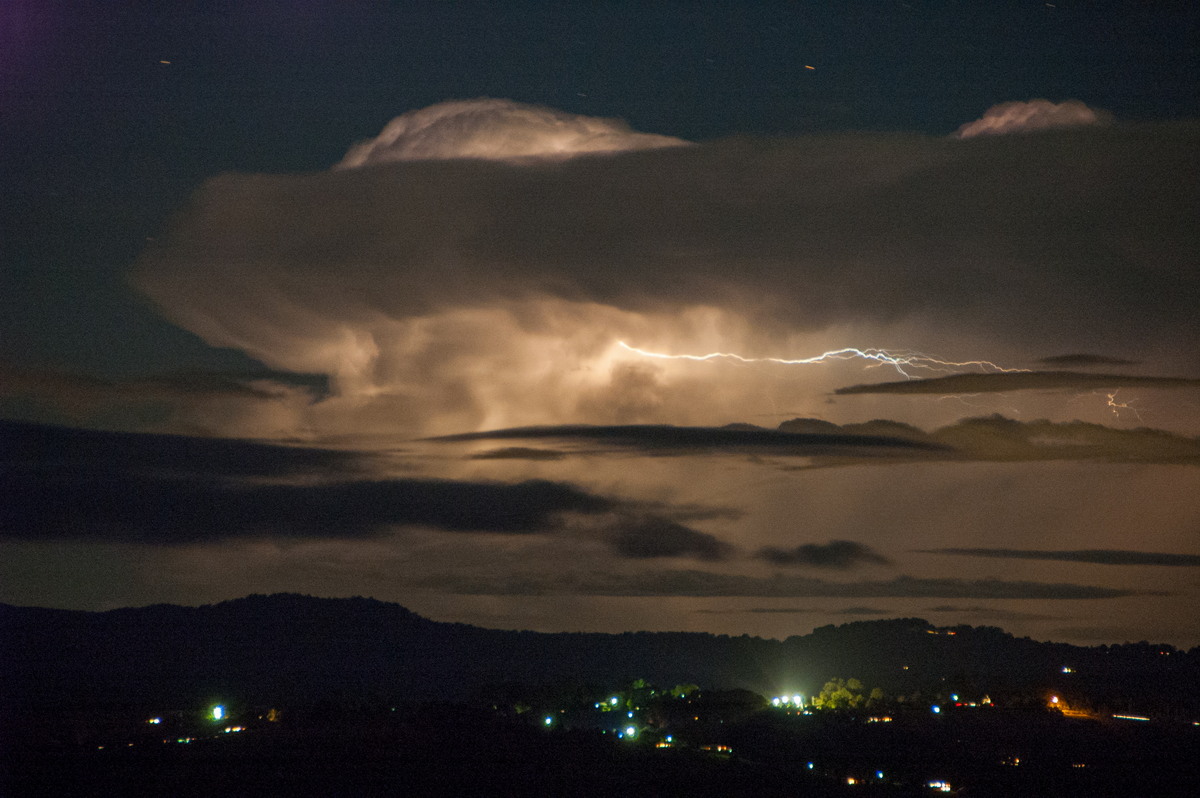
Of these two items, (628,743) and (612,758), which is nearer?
(612,758)

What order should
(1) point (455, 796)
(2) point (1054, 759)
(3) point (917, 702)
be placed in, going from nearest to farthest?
(1) point (455, 796), (2) point (1054, 759), (3) point (917, 702)

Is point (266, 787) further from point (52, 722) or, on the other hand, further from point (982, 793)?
point (52, 722)

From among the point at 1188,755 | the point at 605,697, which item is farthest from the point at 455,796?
the point at 605,697

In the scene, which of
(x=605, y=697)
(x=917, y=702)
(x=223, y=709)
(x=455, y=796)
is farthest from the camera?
(x=605, y=697)

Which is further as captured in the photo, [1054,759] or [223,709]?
[223,709]

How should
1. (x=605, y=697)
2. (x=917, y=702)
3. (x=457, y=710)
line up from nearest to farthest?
1. (x=457, y=710)
2. (x=917, y=702)
3. (x=605, y=697)

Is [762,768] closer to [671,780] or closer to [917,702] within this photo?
[671,780]

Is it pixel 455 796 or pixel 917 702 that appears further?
pixel 917 702

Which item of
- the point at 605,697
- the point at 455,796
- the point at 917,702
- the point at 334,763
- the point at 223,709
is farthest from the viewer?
the point at 605,697

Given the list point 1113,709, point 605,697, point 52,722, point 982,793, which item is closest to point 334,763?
point 982,793
